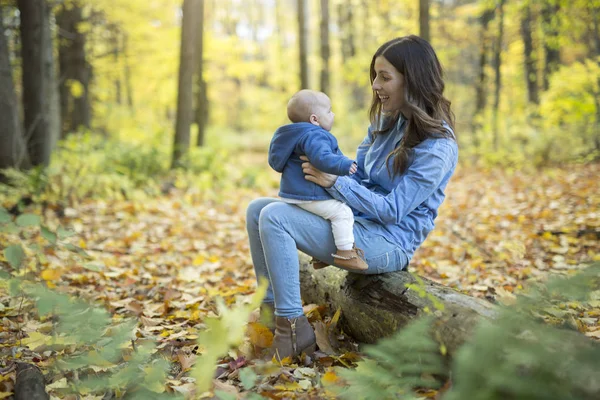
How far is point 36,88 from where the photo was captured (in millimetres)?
6598

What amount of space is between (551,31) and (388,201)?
10510mm

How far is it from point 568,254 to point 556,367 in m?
3.20

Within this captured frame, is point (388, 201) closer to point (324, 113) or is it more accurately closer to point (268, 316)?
point (324, 113)

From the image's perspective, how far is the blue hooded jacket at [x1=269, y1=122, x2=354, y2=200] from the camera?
7.91ft

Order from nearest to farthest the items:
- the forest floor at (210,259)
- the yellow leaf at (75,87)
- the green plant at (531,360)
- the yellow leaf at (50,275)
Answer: the green plant at (531,360) < the forest floor at (210,259) < the yellow leaf at (50,275) < the yellow leaf at (75,87)

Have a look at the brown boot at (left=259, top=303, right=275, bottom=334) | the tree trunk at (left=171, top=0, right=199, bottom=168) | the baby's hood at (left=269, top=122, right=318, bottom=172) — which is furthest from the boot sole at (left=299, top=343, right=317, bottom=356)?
the tree trunk at (left=171, top=0, right=199, bottom=168)

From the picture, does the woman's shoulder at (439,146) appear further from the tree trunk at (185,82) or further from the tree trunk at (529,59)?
the tree trunk at (529,59)

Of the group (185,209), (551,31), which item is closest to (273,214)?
(185,209)

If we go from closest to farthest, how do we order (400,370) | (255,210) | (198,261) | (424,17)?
1. (400,370)
2. (255,210)
3. (198,261)
4. (424,17)

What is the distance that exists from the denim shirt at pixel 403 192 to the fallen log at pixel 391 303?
239mm

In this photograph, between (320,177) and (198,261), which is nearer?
(320,177)

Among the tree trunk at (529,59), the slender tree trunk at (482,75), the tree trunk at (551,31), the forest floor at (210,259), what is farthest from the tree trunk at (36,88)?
the tree trunk at (529,59)

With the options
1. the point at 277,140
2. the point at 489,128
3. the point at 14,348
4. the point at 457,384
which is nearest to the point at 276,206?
the point at 277,140

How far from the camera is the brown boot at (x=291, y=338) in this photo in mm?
2434
